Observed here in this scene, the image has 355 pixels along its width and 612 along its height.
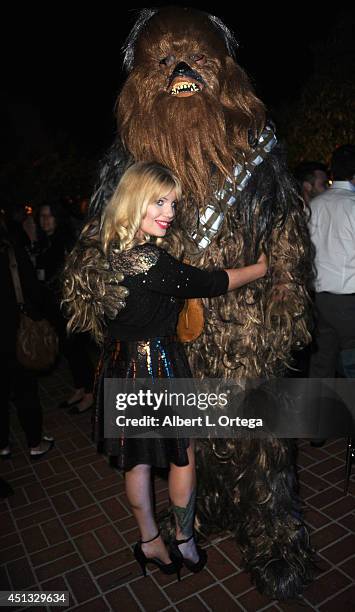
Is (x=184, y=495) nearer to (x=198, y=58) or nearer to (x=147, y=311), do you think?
(x=147, y=311)

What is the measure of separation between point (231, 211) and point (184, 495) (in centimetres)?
136

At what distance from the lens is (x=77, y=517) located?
9.77 feet

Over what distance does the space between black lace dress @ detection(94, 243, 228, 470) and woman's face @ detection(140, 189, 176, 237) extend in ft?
0.30

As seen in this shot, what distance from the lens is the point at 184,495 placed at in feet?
7.29

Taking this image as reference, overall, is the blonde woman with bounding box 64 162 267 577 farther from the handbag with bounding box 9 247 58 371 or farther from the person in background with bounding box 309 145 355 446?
the person in background with bounding box 309 145 355 446

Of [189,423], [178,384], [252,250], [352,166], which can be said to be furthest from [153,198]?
[352,166]

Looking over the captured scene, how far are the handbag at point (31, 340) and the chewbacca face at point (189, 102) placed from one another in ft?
5.68

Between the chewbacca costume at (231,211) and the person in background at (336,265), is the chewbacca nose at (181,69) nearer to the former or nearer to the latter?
the chewbacca costume at (231,211)

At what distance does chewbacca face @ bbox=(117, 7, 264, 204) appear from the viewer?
6.42 feet

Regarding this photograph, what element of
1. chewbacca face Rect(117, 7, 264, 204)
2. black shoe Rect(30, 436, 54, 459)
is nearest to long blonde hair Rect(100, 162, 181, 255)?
chewbacca face Rect(117, 7, 264, 204)

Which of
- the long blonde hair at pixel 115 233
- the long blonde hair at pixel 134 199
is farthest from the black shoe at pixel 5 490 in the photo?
the long blonde hair at pixel 134 199

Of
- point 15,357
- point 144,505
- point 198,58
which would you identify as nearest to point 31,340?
point 15,357

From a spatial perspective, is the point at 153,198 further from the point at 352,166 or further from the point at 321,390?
the point at 321,390

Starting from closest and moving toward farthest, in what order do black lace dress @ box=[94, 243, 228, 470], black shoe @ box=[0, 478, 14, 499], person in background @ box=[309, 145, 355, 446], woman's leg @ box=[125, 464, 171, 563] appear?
black lace dress @ box=[94, 243, 228, 470] < woman's leg @ box=[125, 464, 171, 563] < black shoe @ box=[0, 478, 14, 499] < person in background @ box=[309, 145, 355, 446]
